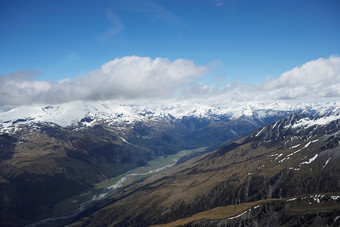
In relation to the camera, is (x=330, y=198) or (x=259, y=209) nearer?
(x=330, y=198)

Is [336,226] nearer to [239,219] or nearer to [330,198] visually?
[330,198]

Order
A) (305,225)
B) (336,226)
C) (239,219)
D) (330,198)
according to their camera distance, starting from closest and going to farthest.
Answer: (336,226) → (305,225) → (330,198) → (239,219)

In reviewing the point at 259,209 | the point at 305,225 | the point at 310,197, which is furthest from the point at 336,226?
the point at 259,209

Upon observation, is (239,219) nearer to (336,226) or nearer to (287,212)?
(287,212)

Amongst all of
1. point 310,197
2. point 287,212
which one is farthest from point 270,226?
point 310,197

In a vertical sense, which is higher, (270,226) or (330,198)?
(330,198)

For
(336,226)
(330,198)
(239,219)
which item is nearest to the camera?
(336,226)

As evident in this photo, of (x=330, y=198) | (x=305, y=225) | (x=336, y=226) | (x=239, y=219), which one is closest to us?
(x=336, y=226)

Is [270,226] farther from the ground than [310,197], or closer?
closer

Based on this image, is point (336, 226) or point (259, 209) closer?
point (336, 226)
